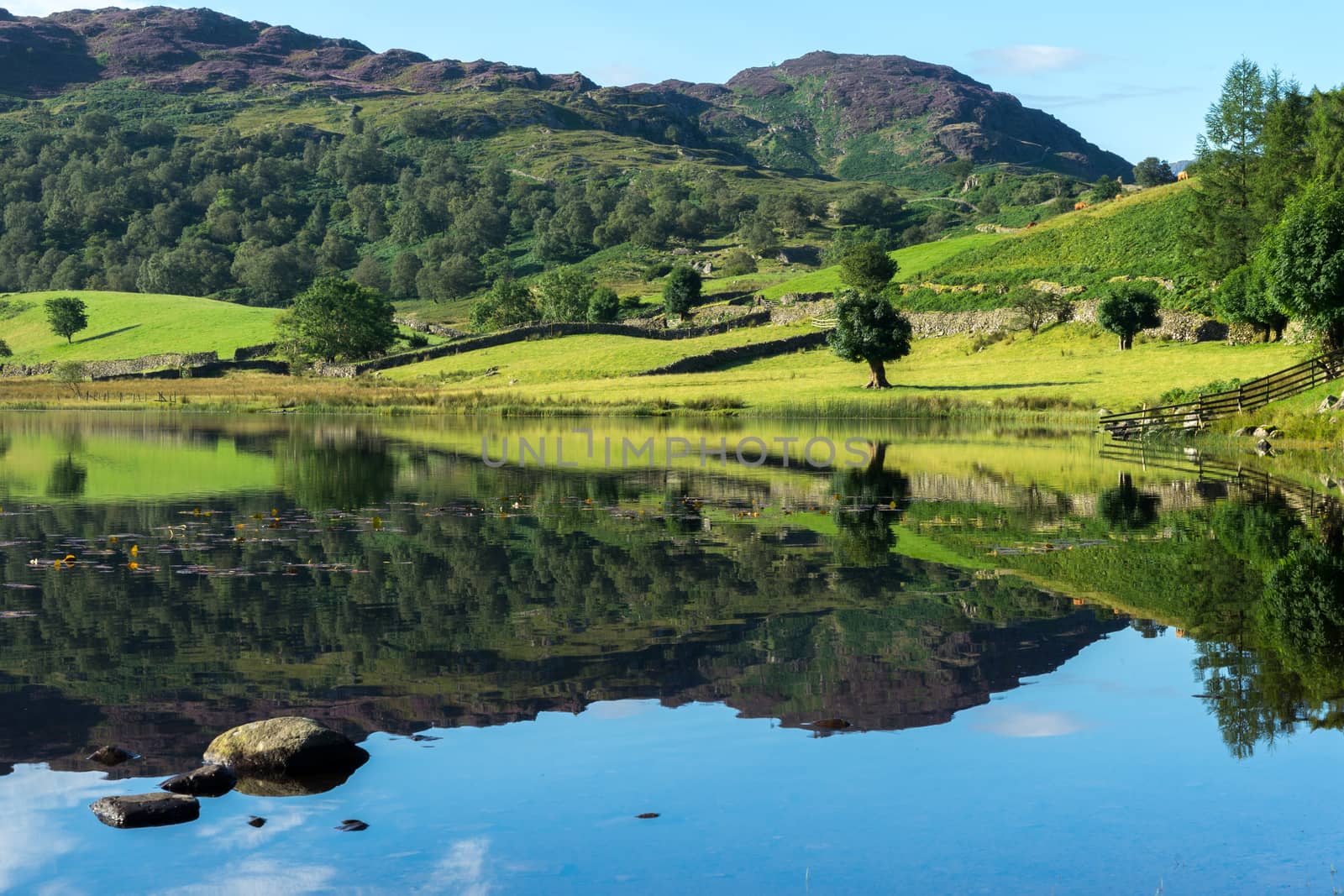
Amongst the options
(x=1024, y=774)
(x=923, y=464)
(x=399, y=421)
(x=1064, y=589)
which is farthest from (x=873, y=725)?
(x=399, y=421)

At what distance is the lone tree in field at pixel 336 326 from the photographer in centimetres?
9931

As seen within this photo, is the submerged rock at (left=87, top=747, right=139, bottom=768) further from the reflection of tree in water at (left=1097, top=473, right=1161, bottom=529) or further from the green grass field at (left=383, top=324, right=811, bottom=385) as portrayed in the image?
the green grass field at (left=383, top=324, right=811, bottom=385)

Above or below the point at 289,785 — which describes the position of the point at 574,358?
above

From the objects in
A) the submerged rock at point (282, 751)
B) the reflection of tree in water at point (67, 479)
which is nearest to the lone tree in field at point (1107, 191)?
the reflection of tree in water at point (67, 479)

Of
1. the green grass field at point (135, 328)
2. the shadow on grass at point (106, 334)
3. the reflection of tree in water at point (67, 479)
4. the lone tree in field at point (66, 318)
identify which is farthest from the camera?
the lone tree in field at point (66, 318)

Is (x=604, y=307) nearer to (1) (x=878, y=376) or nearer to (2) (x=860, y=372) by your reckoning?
(2) (x=860, y=372)

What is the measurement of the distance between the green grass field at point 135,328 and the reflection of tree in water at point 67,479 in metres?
71.3

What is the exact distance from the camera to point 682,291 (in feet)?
345

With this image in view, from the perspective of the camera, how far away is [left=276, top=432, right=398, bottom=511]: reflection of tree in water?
28281mm

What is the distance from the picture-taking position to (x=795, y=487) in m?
31.2

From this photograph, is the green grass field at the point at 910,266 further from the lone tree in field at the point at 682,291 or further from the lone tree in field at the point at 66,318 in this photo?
the lone tree in field at the point at 66,318

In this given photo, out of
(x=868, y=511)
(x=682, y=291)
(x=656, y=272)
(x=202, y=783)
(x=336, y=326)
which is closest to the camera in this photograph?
(x=202, y=783)

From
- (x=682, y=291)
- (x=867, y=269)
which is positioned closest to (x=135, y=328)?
(x=682, y=291)

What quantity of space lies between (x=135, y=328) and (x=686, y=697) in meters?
122
